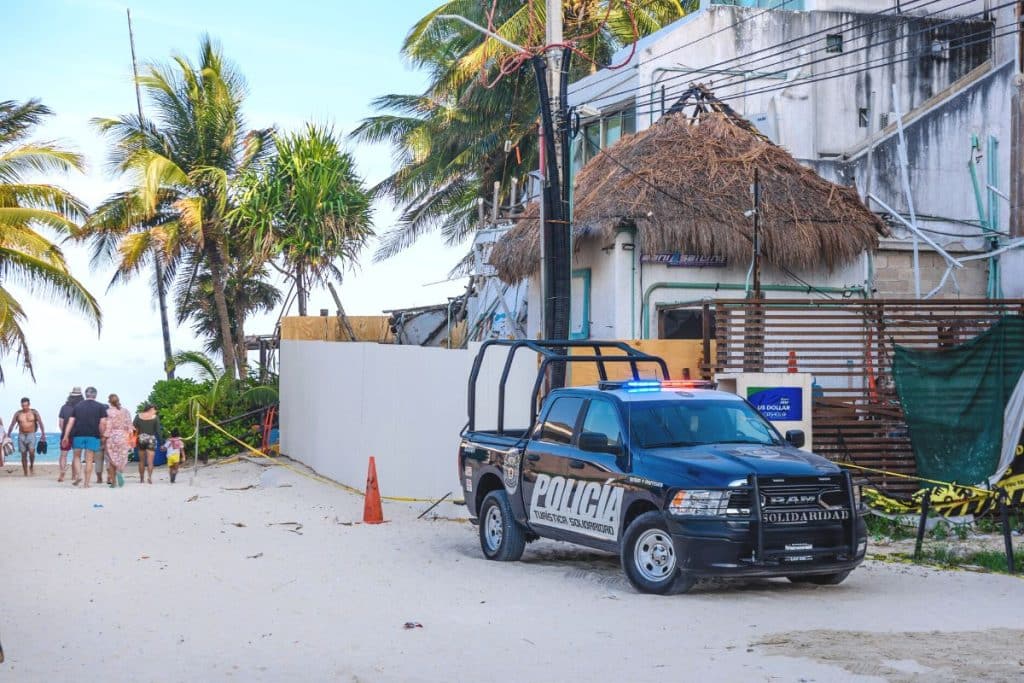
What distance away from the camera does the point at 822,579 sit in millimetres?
11445

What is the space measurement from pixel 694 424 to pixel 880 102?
21090 mm

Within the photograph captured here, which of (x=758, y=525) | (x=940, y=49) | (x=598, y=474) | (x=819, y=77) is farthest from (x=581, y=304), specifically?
(x=940, y=49)

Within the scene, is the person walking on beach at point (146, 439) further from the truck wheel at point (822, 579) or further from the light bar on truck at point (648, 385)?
the truck wheel at point (822, 579)

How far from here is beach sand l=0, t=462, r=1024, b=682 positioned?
816 centimetres

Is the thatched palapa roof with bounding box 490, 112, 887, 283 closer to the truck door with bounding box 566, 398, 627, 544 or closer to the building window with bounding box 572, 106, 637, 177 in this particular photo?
the building window with bounding box 572, 106, 637, 177

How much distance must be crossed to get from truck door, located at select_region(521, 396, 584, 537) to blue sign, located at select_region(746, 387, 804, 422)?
408 cm

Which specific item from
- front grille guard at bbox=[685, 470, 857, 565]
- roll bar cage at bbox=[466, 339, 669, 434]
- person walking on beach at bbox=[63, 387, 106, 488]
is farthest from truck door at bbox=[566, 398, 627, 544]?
person walking on beach at bbox=[63, 387, 106, 488]

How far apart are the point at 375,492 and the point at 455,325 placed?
14.5 m

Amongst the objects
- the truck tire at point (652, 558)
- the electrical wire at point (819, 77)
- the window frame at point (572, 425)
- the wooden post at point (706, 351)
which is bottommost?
the truck tire at point (652, 558)

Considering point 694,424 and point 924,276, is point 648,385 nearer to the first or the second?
point 694,424

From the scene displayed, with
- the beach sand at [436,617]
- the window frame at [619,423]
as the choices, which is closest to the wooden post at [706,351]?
the beach sand at [436,617]

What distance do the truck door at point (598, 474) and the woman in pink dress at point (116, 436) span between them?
12.9m

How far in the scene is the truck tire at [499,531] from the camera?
43.6 feet

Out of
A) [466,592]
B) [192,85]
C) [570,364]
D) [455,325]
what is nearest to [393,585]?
[466,592]
